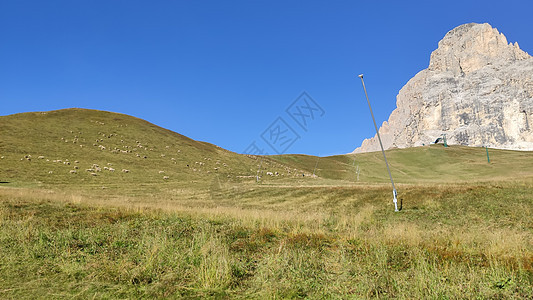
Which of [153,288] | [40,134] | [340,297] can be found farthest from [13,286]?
[40,134]

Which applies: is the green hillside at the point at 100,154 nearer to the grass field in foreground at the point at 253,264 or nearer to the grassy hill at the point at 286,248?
the grassy hill at the point at 286,248

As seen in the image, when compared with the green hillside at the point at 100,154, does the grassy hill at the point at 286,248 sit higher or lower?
lower

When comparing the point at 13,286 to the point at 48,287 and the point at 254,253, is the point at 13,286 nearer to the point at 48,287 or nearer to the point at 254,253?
the point at 48,287

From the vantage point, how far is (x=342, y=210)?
78.8ft

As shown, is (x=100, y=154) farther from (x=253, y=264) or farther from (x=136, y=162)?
(x=253, y=264)

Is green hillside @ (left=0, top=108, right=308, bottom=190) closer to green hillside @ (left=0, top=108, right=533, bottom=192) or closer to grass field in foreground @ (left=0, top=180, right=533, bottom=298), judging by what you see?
green hillside @ (left=0, top=108, right=533, bottom=192)

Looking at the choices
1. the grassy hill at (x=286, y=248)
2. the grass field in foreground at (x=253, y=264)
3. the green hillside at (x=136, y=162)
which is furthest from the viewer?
the green hillside at (x=136, y=162)

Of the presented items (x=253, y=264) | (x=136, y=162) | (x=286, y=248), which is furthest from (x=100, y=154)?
(x=253, y=264)

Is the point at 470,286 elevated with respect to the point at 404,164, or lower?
lower

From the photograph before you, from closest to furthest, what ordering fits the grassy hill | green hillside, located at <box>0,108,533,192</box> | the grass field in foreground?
the grass field in foreground → the grassy hill → green hillside, located at <box>0,108,533,192</box>

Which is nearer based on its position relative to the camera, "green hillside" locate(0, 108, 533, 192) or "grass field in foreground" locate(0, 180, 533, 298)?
"grass field in foreground" locate(0, 180, 533, 298)

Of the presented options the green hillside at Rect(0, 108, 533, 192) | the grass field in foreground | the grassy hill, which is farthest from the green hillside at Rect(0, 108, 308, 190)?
the grass field in foreground

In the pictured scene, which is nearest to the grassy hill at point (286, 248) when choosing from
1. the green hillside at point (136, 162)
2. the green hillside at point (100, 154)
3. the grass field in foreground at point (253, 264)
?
the grass field in foreground at point (253, 264)

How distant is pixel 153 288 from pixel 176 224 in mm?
7910
